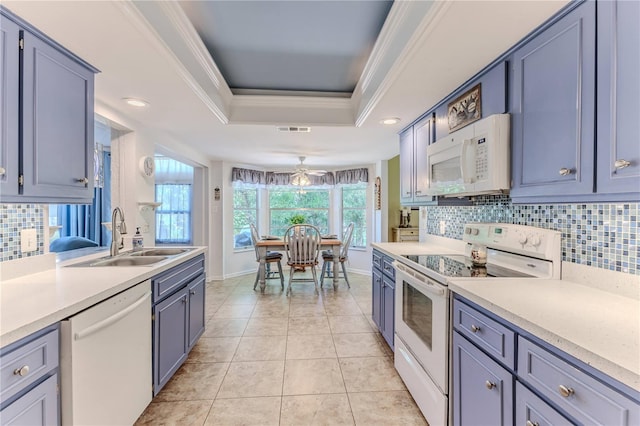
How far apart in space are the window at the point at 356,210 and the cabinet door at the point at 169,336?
152 inches

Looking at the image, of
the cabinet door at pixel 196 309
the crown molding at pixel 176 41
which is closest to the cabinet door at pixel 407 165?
the crown molding at pixel 176 41

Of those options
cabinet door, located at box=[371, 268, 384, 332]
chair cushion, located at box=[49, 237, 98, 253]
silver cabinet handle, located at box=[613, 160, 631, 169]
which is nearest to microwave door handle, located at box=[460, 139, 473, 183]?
silver cabinet handle, located at box=[613, 160, 631, 169]

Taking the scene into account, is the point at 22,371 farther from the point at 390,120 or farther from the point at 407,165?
the point at 407,165

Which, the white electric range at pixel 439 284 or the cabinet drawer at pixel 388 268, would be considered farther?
the cabinet drawer at pixel 388 268

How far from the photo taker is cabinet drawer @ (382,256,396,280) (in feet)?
7.68

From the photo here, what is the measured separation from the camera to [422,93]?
2045 millimetres

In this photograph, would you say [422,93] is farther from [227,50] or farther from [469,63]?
[227,50]

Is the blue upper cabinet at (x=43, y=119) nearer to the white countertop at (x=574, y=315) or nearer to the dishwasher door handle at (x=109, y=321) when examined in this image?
the dishwasher door handle at (x=109, y=321)

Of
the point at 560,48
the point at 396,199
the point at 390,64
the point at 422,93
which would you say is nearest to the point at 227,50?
the point at 390,64

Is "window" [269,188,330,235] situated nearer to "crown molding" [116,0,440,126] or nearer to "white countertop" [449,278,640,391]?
"crown molding" [116,0,440,126]

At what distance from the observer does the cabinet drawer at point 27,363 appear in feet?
2.93

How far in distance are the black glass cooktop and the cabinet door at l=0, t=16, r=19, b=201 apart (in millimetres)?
2129

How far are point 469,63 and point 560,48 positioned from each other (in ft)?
1.64

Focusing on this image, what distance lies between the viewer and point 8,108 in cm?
123
